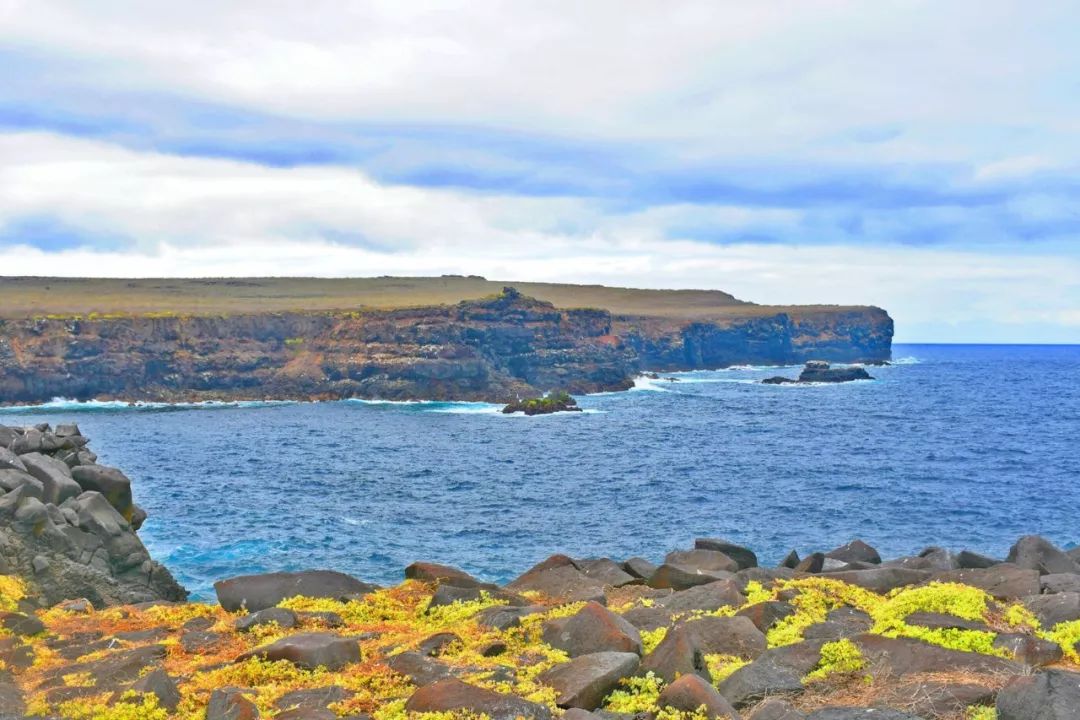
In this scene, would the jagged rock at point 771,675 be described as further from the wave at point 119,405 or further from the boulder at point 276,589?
the wave at point 119,405

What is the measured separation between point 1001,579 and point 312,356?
5639 inches

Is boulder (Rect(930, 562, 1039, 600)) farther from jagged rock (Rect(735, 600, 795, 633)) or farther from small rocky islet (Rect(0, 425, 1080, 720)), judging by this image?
Answer: jagged rock (Rect(735, 600, 795, 633))

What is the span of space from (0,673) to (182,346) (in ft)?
471

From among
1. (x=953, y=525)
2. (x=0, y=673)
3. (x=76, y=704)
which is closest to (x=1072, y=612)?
(x=76, y=704)

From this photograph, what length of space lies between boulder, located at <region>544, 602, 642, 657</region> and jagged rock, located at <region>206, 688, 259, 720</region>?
204 inches

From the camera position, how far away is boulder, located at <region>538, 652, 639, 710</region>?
12750 millimetres

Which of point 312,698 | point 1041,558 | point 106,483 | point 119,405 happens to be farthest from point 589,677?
point 119,405

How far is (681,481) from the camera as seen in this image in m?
62.6

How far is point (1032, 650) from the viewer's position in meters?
13.4

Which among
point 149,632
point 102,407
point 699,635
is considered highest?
point 699,635

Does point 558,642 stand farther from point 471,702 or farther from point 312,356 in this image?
point 312,356

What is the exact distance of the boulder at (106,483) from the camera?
2777 cm

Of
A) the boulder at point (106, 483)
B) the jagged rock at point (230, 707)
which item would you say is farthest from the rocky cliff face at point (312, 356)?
the jagged rock at point (230, 707)

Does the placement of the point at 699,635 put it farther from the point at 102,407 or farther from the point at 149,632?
the point at 102,407
